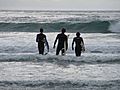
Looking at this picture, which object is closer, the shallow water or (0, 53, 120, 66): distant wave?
the shallow water

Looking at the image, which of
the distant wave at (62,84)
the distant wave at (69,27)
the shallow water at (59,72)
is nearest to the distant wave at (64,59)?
the shallow water at (59,72)

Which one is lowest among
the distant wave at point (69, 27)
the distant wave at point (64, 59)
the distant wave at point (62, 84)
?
the distant wave at point (62, 84)

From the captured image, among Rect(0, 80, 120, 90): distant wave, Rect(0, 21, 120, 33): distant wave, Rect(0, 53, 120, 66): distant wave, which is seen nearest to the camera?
Rect(0, 80, 120, 90): distant wave

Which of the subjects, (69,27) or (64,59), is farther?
(69,27)

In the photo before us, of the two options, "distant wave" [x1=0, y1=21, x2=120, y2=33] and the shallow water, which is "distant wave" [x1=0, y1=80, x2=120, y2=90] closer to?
the shallow water

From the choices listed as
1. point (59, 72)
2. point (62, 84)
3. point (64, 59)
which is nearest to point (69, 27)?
point (64, 59)

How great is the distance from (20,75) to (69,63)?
3.85 metres

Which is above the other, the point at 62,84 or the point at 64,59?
the point at 64,59

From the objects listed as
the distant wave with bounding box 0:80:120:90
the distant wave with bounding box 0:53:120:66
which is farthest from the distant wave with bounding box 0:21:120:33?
the distant wave with bounding box 0:80:120:90

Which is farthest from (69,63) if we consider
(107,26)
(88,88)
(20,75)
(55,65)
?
(107,26)

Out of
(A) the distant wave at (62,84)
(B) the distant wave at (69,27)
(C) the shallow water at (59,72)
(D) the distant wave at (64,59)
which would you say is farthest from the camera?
(B) the distant wave at (69,27)

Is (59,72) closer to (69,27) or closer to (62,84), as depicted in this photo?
(62,84)

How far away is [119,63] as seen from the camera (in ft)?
49.2

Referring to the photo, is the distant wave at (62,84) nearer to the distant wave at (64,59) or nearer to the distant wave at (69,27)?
the distant wave at (64,59)
